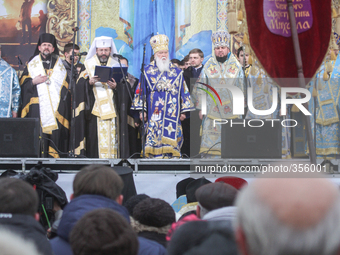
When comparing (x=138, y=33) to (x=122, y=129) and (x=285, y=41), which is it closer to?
(x=122, y=129)

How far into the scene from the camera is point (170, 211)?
1.80 meters

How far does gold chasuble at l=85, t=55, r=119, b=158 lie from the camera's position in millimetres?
6402

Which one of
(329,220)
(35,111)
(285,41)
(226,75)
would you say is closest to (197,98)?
(226,75)

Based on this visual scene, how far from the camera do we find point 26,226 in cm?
138

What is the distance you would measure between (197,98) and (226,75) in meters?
0.59

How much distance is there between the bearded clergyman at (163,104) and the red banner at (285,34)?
319 cm

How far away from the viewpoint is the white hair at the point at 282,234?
702 mm

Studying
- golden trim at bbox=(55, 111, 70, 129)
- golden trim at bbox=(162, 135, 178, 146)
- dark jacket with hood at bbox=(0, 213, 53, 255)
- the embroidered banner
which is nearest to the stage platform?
the embroidered banner

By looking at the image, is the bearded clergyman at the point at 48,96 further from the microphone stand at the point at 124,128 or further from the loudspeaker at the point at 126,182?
the loudspeaker at the point at 126,182

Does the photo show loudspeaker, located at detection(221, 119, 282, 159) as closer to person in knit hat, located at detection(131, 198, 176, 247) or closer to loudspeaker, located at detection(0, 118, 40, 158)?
loudspeaker, located at detection(0, 118, 40, 158)

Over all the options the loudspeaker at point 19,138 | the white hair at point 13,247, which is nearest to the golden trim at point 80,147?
the loudspeaker at point 19,138

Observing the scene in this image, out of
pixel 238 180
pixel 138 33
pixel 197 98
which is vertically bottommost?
pixel 238 180

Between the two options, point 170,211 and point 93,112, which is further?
point 93,112

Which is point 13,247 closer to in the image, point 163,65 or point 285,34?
point 285,34
